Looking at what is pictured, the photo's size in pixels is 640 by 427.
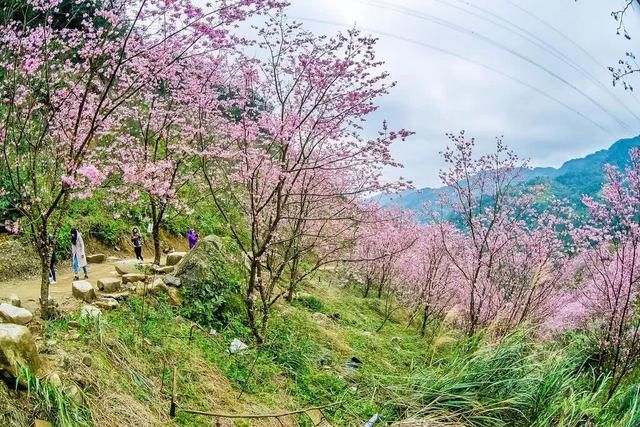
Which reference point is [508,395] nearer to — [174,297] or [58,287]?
[174,297]

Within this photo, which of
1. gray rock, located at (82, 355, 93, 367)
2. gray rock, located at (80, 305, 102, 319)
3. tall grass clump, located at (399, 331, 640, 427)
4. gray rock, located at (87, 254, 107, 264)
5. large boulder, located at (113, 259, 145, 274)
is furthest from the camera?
gray rock, located at (87, 254, 107, 264)

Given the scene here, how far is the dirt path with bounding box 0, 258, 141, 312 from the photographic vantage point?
7363 millimetres

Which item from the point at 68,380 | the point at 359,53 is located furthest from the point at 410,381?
the point at 359,53

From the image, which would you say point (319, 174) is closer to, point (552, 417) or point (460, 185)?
point (460, 185)

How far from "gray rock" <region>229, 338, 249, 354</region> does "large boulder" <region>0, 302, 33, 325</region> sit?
2.80 meters

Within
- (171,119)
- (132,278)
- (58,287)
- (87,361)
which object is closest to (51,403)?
(87,361)

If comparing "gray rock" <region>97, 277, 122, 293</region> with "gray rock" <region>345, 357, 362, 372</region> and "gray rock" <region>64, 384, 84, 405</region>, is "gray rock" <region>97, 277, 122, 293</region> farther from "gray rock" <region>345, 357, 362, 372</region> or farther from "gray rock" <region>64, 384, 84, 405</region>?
"gray rock" <region>345, 357, 362, 372</region>

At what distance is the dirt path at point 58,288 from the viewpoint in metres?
7.36

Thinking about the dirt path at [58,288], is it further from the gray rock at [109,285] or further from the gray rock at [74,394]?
the gray rock at [74,394]

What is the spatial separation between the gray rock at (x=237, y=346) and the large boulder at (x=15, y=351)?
352 cm

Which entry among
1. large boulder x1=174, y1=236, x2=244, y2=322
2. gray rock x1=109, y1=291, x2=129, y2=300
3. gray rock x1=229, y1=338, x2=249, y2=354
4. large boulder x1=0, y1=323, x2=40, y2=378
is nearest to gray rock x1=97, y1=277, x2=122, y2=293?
gray rock x1=109, y1=291, x2=129, y2=300

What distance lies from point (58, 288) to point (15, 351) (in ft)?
21.1

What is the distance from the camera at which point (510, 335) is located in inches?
272

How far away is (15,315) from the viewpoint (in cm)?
590
